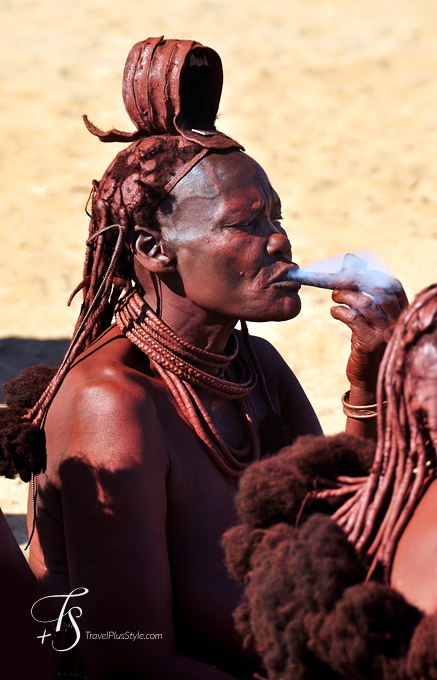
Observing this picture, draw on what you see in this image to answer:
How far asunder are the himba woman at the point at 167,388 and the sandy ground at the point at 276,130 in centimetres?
266

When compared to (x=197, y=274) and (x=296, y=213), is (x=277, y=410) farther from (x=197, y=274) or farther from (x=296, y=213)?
(x=296, y=213)

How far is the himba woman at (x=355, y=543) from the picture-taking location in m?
1.41

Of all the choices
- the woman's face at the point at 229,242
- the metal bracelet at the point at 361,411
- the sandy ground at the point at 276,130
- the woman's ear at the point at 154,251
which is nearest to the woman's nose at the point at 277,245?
the woman's face at the point at 229,242

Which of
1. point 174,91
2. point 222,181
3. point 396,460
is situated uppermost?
point 174,91

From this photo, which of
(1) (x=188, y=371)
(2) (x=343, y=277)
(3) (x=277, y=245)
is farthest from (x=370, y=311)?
(1) (x=188, y=371)

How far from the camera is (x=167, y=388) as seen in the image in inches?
103

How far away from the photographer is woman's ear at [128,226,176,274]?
2.65 metres

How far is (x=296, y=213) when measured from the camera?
9.88m

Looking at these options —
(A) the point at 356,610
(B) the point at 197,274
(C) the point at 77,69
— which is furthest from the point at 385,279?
(C) the point at 77,69

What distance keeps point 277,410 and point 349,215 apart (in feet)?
23.2

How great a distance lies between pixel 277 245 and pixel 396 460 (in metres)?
1.11

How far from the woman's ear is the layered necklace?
116mm

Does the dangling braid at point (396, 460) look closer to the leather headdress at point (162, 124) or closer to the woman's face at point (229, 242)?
the woman's face at point (229, 242)

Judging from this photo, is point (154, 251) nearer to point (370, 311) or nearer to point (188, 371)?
point (188, 371)
